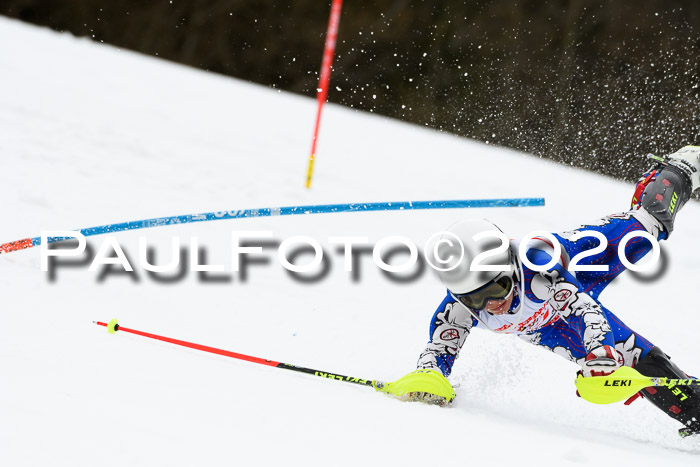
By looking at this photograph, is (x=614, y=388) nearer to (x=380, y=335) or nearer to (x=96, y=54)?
(x=380, y=335)

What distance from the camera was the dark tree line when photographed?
42.4 feet

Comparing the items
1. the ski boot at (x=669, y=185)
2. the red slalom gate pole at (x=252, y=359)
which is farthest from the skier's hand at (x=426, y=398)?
the ski boot at (x=669, y=185)

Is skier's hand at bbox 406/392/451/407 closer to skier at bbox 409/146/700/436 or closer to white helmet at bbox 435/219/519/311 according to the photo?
skier at bbox 409/146/700/436

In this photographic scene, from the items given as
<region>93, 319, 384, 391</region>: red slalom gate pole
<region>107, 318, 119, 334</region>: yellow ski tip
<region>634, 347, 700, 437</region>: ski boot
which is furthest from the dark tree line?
<region>107, 318, 119, 334</region>: yellow ski tip

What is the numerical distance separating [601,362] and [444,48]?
38.3 ft

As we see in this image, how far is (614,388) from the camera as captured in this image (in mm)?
2369

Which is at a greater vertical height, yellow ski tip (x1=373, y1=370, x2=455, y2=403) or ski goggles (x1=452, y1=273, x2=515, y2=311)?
ski goggles (x1=452, y1=273, x2=515, y2=311)

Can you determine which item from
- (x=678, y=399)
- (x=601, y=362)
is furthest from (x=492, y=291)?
(x=678, y=399)

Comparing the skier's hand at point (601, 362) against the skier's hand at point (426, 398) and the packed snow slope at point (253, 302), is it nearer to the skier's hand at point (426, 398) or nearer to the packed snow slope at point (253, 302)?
the packed snow slope at point (253, 302)

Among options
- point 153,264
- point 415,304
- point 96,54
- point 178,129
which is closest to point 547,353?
point 415,304

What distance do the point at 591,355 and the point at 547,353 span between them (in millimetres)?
1339

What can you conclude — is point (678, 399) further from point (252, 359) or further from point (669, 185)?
point (252, 359)

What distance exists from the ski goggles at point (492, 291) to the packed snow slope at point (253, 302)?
1.20 ft

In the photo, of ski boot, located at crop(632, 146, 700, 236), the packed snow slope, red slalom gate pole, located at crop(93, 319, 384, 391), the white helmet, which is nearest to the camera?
the packed snow slope
